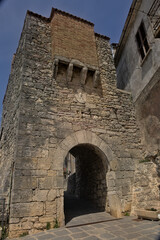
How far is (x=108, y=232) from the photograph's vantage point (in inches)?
131

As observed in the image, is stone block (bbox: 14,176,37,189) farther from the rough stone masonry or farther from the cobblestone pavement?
the cobblestone pavement

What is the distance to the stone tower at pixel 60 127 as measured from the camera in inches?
154

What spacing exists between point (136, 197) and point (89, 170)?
2.19 m

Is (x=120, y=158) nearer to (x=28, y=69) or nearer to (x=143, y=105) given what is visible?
(x=143, y=105)

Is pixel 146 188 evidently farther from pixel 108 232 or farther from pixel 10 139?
pixel 10 139

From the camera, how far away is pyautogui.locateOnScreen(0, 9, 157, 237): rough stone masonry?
391 cm

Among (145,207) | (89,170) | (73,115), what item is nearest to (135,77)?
(73,115)

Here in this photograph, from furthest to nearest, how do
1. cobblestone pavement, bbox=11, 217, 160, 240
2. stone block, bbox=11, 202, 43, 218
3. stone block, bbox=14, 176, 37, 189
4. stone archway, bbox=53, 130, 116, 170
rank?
stone archway, bbox=53, 130, 116, 170
stone block, bbox=14, 176, 37, 189
stone block, bbox=11, 202, 43, 218
cobblestone pavement, bbox=11, 217, 160, 240

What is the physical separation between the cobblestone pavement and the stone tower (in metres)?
0.41

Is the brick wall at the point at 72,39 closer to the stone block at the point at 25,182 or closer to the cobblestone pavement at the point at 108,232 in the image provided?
the stone block at the point at 25,182

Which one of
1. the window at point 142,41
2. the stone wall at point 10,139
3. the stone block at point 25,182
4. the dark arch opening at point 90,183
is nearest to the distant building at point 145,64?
the window at point 142,41

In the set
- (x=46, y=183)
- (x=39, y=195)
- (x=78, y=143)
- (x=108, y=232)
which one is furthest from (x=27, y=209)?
(x=78, y=143)

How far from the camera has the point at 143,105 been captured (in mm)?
6105

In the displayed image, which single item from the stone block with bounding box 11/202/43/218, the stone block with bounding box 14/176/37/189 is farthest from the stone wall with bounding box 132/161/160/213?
the stone block with bounding box 14/176/37/189
